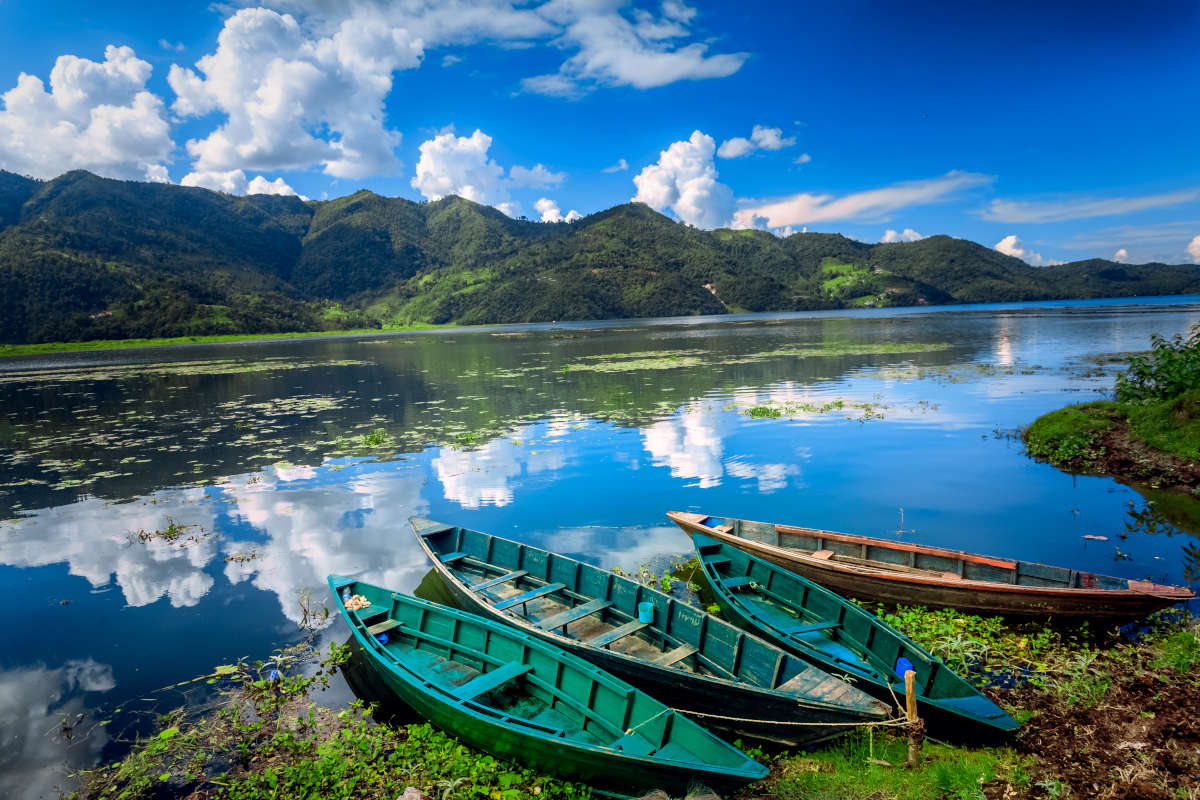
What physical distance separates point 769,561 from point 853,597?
186 centimetres

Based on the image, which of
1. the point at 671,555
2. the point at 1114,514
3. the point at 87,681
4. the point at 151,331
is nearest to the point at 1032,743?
the point at 671,555

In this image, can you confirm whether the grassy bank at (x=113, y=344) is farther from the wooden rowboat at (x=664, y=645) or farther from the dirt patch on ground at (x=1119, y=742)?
the dirt patch on ground at (x=1119, y=742)

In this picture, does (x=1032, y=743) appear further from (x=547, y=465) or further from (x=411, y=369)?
(x=411, y=369)

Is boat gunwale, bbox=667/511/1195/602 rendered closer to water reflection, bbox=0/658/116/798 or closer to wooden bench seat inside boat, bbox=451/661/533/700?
wooden bench seat inside boat, bbox=451/661/533/700

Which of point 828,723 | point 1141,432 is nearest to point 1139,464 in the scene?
point 1141,432

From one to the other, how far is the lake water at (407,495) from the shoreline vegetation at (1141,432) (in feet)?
3.90

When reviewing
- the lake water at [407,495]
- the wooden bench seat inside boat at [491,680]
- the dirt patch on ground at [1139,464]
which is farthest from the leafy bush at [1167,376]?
the wooden bench seat inside boat at [491,680]

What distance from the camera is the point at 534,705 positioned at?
931 centimetres

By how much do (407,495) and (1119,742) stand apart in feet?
66.2

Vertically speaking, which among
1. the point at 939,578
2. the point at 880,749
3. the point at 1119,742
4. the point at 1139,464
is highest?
the point at 1139,464

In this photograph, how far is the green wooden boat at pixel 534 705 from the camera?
24.0 ft

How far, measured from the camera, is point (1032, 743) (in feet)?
26.5

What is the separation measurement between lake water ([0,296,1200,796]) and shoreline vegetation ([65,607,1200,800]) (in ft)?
3.55

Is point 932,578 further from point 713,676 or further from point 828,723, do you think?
point 713,676
